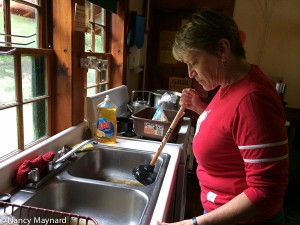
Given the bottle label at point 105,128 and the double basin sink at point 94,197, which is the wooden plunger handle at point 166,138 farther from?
the bottle label at point 105,128

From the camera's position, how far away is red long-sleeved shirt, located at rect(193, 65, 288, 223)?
0.67 m

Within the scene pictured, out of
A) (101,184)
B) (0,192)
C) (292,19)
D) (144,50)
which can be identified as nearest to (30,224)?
(0,192)

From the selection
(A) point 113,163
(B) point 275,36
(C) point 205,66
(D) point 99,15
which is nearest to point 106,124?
(A) point 113,163

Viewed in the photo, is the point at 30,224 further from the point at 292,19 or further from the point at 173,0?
the point at 292,19

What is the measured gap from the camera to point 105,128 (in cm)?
145

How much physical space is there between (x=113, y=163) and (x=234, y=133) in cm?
85

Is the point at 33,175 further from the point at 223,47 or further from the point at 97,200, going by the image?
the point at 223,47

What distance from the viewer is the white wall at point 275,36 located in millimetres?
3002

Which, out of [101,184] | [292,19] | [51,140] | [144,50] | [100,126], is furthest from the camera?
[144,50]

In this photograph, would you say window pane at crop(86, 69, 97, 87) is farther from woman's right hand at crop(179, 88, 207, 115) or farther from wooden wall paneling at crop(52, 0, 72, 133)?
woman's right hand at crop(179, 88, 207, 115)

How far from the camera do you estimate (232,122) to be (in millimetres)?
741

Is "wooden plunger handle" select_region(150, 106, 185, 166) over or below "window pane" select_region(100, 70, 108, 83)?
below

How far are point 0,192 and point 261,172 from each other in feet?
2.76

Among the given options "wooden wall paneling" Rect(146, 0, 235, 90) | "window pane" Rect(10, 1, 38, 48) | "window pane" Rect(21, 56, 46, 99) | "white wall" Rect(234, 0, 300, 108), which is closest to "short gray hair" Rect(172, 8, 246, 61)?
"window pane" Rect(10, 1, 38, 48)
